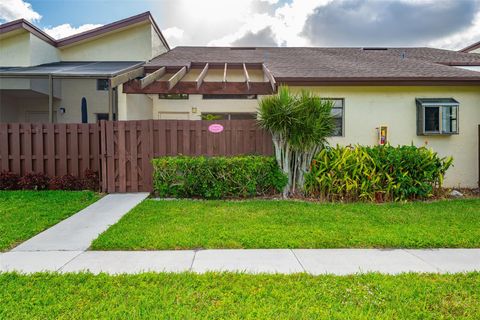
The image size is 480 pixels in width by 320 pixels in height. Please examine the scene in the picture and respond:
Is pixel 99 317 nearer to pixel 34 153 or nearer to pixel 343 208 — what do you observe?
pixel 343 208

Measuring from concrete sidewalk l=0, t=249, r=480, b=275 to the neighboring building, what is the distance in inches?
400

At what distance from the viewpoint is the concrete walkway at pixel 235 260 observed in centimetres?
328

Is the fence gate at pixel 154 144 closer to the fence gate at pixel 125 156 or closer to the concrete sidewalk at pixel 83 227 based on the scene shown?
the fence gate at pixel 125 156

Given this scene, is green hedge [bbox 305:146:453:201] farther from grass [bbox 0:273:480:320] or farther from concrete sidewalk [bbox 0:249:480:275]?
grass [bbox 0:273:480:320]

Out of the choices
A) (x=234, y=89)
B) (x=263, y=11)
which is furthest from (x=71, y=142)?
(x=263, y=11)

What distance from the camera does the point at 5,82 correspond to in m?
10.8

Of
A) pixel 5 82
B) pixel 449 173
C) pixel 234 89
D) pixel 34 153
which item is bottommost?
pixel 449 173

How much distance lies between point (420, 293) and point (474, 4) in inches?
514

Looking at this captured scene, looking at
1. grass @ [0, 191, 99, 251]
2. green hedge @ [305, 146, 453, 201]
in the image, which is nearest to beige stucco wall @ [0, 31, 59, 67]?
grass @ [0, 191, 99, 251]

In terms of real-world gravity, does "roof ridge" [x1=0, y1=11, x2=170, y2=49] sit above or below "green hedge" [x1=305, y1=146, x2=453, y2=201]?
above

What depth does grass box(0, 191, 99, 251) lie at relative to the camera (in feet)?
14.6

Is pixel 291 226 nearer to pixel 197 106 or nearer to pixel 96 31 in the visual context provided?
pixel 197 106

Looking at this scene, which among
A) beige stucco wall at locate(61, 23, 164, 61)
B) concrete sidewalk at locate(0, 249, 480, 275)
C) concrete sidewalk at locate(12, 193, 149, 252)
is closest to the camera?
concrete sidewalk at locate(0, 249, 480, 275)

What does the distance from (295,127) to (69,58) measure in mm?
12835
